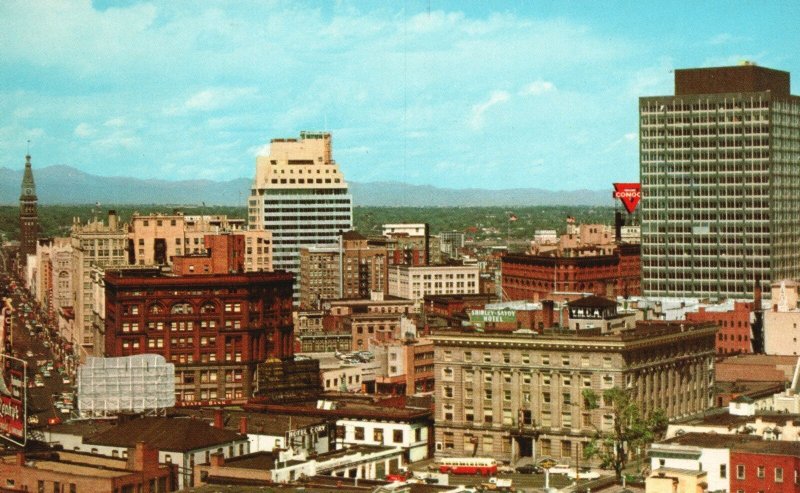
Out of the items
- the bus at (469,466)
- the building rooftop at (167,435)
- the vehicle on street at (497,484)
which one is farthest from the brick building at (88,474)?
the bus at (469,466)

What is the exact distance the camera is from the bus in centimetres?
15875

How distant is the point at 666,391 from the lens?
7333 inches

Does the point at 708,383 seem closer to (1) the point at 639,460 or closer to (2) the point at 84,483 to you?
(1) the point at 639,460

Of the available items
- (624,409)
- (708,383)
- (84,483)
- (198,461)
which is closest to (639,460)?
(624,409)

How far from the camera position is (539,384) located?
178m

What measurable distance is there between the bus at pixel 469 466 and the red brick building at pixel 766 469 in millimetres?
32566

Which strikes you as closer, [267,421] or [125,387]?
[267,421]

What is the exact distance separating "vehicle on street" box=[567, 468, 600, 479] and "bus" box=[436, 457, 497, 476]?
25.1ft

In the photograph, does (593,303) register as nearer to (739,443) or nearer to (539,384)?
(539,384)

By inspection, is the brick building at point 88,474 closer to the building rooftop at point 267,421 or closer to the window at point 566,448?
the building rooftop at point 267,421

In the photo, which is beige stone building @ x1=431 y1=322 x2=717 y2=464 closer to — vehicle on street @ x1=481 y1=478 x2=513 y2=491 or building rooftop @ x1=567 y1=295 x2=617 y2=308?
building rooftop @ x1=567 y1=295 x2=617 y2=308

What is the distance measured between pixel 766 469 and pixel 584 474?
34.1 meters

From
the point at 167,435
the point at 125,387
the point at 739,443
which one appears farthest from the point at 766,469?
the point at 125,387

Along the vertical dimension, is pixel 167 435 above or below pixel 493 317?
below
